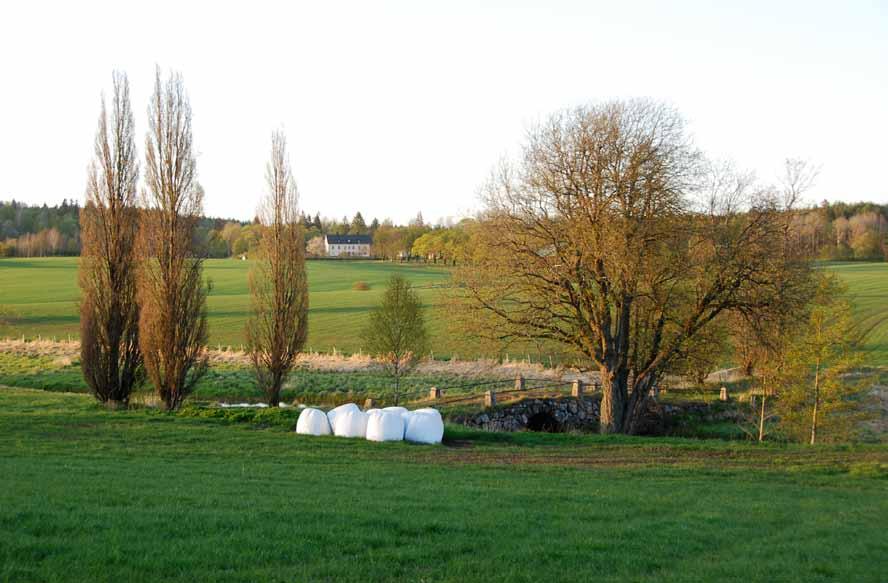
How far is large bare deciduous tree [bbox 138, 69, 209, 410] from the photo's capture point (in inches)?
956

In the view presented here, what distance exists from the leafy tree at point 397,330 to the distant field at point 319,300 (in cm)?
135

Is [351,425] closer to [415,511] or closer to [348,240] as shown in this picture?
[415,511]

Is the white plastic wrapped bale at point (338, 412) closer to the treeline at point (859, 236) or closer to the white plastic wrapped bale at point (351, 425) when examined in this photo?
the white plastic wrapped bale at point (351, 425)

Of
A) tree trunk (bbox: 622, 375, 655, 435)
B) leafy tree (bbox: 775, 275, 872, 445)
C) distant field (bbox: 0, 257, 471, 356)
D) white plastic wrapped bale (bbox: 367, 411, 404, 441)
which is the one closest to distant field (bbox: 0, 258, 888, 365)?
distant field (bbox: 0, 257, 471, 356)

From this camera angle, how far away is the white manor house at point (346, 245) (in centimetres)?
16975

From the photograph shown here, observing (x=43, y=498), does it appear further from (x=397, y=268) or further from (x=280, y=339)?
(x=397, y=268)

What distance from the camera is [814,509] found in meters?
11.6

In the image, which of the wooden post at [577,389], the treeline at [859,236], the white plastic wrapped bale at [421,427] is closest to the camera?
the white plastic wrapped bale at [421,427]

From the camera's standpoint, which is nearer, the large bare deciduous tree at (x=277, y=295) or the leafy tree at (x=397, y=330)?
the large bare deciduous tree at (x=277, y=295)

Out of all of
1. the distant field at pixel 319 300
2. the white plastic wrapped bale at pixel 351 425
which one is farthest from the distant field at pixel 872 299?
the white plastic wrapped bale at pixel 351 425

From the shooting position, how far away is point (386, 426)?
1855 centimetres

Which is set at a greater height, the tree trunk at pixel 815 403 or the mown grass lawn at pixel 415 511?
the mown grass lawn at pixel 415 511

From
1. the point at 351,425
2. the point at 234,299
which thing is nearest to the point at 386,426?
the point at 351,425

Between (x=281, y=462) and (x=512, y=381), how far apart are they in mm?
22094
